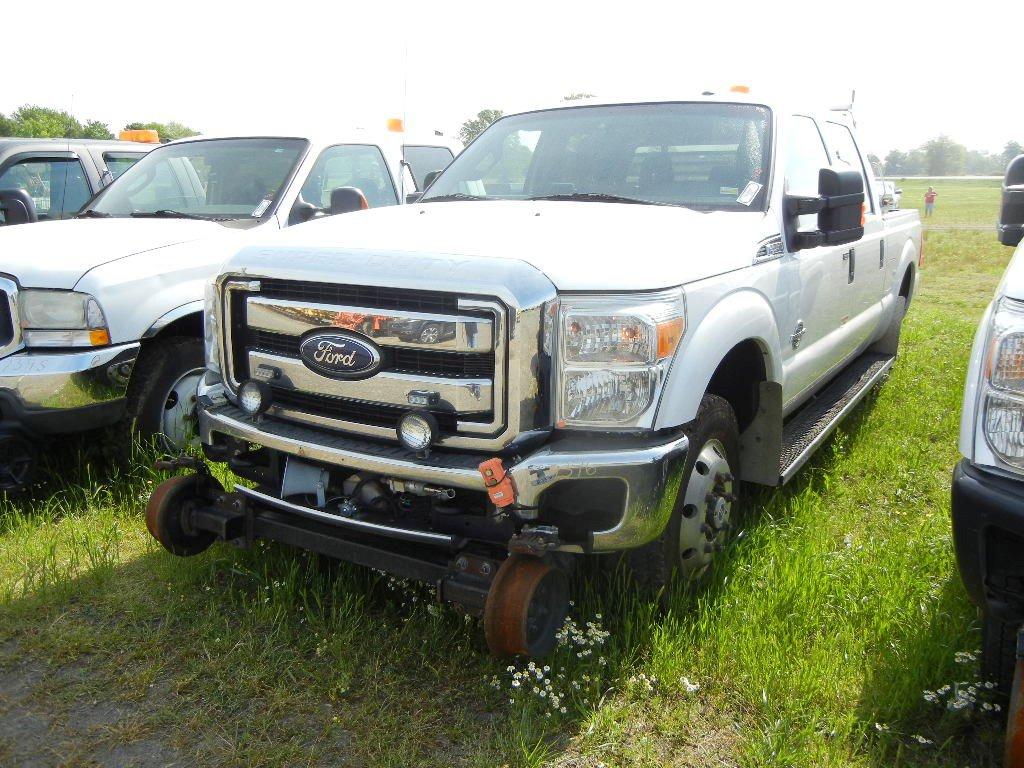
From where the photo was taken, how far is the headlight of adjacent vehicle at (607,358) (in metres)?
2.78

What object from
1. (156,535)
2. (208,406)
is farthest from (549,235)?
(156,535)

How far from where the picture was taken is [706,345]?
3.03m

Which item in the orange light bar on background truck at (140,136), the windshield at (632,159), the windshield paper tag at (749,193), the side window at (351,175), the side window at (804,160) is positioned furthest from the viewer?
the orange light bar on background truck at (140,136)

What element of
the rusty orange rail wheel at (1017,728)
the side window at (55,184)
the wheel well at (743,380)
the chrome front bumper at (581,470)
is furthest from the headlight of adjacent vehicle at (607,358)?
the side window at (55,184)

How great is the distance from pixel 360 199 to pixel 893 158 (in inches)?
5727

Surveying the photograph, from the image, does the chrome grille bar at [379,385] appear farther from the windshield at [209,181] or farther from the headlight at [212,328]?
the windshield at [209,181]

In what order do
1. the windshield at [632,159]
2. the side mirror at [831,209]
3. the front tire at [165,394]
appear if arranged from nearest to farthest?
1. the side mirror at [831,209]
2. the windshield at [632,159]
3. the front tire at [165,394]

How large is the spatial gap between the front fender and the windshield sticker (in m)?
3.13

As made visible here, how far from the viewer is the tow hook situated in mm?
2697

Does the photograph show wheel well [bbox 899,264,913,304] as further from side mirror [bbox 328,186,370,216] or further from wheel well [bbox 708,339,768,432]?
side mirror [bbox 328,186,370,216]

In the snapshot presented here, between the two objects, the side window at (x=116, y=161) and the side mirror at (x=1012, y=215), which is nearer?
the side mirror at (x=1012, y=215)

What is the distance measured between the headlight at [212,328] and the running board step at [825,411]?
Result: 2.30 meters

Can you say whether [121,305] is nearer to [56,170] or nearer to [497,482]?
[497,482]

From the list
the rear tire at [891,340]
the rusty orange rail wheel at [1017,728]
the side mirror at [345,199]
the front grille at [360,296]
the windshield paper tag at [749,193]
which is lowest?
the rusty orange rail wheel at [1017,728]
